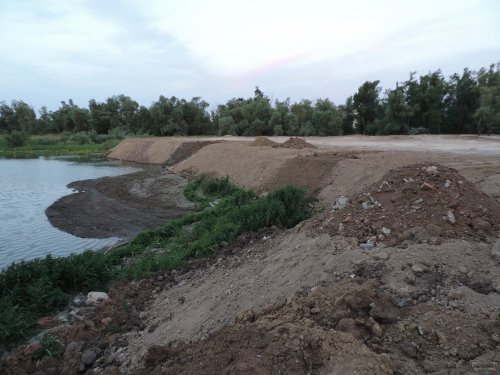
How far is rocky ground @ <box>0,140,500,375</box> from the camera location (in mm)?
3332

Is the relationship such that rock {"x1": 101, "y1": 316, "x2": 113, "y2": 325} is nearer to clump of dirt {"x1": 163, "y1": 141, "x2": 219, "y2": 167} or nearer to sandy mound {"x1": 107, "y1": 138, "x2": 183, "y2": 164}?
clump of dirt {"x1": 163, "y1": 141, "x2": 219, "y2": 167}

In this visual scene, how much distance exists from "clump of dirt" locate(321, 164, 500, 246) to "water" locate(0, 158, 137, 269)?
7.89 m

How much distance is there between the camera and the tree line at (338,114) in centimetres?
3438

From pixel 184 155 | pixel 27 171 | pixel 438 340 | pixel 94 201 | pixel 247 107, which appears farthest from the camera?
pixel 247 107

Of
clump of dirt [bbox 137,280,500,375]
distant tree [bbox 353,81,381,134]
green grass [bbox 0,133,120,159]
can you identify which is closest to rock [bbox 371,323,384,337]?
clump of dirt [bbox 137,280,500,375]

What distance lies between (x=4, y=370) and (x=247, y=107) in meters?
46.8

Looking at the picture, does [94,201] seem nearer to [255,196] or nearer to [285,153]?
[255,196]

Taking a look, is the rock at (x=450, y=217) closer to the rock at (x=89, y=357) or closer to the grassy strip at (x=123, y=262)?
the grassy strip at (x=123, y=262)

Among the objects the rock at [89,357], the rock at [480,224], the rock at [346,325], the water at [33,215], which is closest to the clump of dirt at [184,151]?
the water at [33,215]

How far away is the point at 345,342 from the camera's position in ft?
11.2

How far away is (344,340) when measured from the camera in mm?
3422

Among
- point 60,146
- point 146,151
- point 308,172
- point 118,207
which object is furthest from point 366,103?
point 60,146

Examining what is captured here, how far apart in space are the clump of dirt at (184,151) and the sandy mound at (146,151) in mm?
1304

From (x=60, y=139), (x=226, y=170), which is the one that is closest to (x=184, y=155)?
(x=226, y=170)
